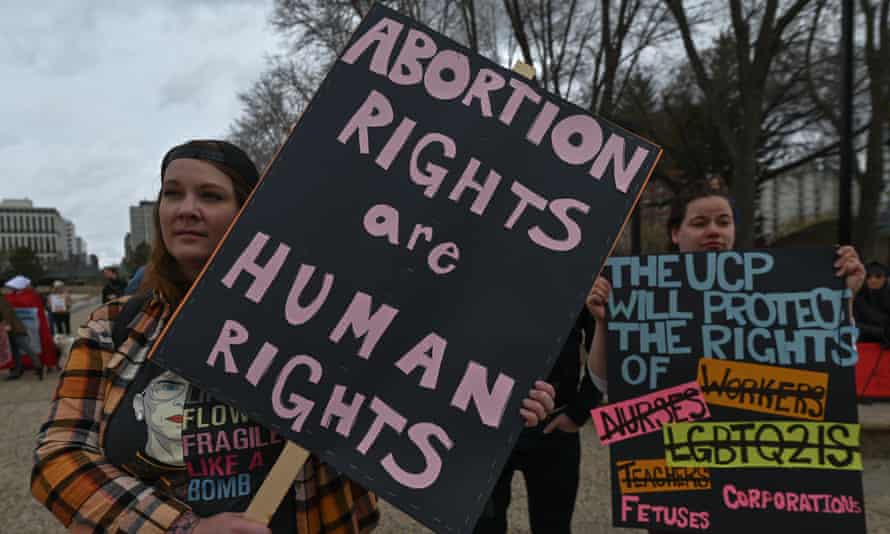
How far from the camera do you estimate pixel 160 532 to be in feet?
3.78

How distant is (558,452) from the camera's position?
213cm

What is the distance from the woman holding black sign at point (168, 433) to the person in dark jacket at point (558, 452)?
875 mm

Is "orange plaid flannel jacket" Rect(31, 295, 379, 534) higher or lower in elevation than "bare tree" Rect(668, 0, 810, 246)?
lower

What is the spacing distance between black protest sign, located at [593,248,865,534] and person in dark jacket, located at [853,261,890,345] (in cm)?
456

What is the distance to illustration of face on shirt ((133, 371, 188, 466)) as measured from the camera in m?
1.26

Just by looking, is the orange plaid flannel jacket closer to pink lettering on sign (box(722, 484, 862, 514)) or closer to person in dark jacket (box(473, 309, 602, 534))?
person in dark jacket (box(473, 309, 602, 534))

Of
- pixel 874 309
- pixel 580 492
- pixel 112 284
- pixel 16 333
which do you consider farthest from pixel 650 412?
pixel 112 284

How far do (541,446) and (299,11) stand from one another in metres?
14.6

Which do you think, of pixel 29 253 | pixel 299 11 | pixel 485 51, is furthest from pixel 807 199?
pixel 29 253

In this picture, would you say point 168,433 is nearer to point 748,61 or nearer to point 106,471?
point 106,471

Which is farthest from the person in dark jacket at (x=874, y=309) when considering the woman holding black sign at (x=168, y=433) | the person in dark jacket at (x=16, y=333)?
the person in dark jacket at (x=16, y=333)

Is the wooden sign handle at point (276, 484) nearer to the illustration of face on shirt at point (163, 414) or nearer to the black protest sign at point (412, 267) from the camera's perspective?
the black protest sign at point (412, 267)

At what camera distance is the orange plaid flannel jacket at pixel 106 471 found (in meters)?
1.17

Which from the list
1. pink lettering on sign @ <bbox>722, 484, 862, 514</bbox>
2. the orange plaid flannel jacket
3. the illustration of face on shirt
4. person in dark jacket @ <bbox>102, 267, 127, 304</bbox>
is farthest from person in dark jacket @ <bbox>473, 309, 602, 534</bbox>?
person in dark jacket @ <bbox>102, 267, 127, 304</bbox>
